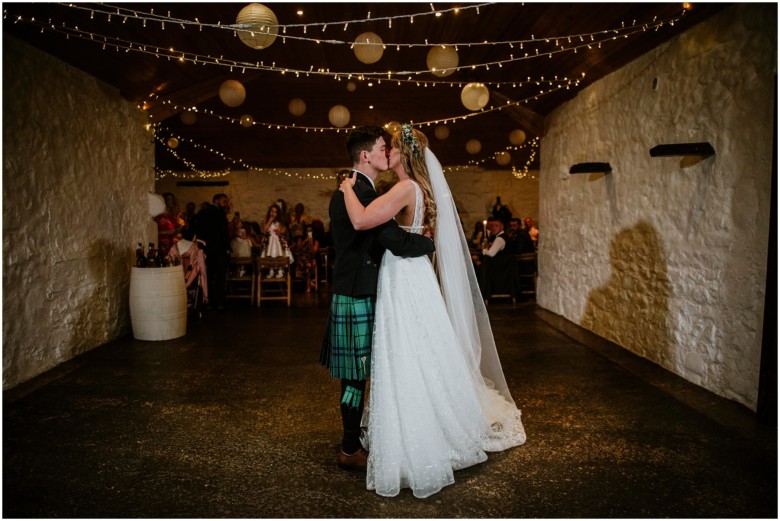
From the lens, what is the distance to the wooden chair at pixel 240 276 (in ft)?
26.1

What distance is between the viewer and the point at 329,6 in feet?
16.4

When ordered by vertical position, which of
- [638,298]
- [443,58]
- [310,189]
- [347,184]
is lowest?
[638,298]

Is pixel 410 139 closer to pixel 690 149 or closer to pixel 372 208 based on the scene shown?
pixel 372 208

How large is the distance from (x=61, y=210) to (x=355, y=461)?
3.51 metres

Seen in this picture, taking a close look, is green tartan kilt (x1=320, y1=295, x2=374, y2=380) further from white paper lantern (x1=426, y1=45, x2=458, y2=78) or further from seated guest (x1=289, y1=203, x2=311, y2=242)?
seated guest (x1=289, y1=203, x2=311, y2=242)

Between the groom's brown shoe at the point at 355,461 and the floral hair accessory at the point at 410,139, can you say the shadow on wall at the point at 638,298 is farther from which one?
the groom's brown shoe at the point at 355,461

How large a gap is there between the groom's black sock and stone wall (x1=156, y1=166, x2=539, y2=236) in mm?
10167

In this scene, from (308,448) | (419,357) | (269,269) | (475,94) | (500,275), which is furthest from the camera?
(269,269)

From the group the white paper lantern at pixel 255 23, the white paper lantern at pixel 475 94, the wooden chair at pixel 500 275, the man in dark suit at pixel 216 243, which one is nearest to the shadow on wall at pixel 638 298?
the white paper lantern at pixel 475 94

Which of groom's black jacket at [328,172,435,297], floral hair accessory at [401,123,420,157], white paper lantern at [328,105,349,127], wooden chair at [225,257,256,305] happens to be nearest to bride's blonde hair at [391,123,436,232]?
floral hair accessory at [401,123,420,157]

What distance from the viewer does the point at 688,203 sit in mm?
3865

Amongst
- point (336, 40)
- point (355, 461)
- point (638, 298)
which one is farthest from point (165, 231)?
point (638, 298)

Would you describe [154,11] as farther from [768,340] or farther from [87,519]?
[768,340]

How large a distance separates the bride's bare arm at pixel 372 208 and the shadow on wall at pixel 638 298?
113 inches
